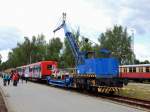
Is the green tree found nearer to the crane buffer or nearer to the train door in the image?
the train door

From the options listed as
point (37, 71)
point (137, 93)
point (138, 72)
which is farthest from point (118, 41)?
point (137, 93)

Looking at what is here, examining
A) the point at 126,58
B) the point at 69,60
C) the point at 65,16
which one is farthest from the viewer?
the point at 126,58

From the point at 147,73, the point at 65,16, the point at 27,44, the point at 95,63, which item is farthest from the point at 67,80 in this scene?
the point at 27,44

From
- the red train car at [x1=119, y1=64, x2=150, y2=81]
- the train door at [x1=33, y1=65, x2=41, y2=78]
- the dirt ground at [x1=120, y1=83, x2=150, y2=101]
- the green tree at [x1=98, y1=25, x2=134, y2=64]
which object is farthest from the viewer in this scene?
the green tree at [x1=98, y1=25, x2=134, y2=64]

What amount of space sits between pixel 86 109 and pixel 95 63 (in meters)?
13.2

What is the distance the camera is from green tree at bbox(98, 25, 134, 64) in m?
115

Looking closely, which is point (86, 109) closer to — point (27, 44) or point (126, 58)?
point (126, 58)

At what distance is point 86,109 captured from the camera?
1994cm

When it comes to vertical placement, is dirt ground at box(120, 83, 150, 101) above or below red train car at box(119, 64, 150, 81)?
below

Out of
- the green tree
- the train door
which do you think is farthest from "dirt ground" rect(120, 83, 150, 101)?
the green tree

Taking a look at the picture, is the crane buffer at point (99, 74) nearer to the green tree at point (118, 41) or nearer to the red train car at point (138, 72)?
the red train car at point (138, 72)

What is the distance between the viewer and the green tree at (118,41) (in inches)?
4523

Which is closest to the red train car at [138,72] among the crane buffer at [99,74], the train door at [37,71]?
the train door at [37,71]

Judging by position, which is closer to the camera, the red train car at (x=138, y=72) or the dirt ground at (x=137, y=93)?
the dirt ground at (x=137, y=93)
